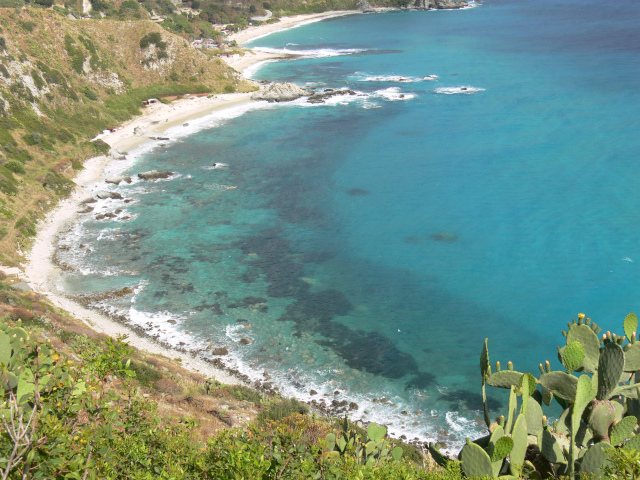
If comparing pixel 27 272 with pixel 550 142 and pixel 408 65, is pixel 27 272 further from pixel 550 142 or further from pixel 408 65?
pixel 408 65

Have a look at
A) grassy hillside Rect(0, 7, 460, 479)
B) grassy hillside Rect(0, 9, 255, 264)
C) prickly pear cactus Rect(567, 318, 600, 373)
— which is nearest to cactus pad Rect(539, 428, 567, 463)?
prickly pear cactus Rect(567, 318, 600, 373)

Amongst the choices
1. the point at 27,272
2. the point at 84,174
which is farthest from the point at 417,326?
the point at 84,174

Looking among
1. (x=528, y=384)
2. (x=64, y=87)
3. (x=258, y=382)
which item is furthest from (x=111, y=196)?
(x=528, y=384)

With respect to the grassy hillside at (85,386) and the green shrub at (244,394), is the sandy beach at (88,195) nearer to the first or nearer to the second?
the grassy hillside at (85,386)

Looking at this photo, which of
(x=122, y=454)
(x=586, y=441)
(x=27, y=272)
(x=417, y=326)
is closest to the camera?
(x=122, y=454)

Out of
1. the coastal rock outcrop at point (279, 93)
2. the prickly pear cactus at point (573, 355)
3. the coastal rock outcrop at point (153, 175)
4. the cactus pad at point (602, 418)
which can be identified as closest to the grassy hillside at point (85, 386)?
the cactus pad at point (602, 418)

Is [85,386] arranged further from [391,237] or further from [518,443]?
[391,237]

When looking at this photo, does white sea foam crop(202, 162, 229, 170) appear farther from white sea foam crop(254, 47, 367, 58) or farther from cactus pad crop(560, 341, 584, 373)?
white sea foam crop(254, 47, 367, 58)
